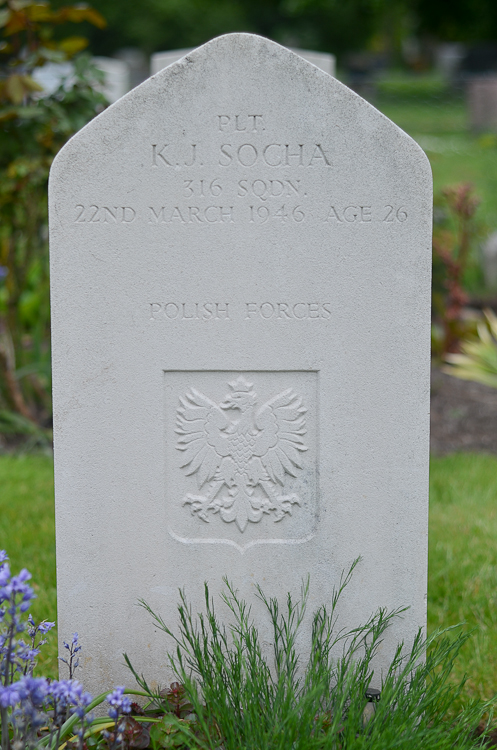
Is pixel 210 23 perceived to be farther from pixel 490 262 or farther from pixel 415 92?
pixel 490 262

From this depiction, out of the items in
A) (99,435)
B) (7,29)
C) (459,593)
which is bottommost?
(459,593)

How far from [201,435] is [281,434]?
0.76 ft

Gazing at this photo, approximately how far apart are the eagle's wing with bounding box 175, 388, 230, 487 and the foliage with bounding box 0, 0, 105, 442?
246 cm

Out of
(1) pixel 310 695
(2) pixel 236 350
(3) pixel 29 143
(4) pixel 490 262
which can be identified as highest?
(3) pixel 29 143

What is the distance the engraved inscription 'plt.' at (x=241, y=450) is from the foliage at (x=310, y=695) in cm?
25

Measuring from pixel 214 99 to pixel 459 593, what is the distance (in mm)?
2132

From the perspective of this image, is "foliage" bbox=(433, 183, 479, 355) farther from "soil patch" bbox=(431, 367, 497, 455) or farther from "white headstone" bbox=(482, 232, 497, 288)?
"white headstone" bbox=(482, 232, 497, 288)

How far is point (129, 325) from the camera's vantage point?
2084 mm

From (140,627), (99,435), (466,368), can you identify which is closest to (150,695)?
(140,627)

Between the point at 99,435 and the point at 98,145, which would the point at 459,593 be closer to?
the point at 99,435

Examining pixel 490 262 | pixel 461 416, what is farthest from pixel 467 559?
pixel 490 262

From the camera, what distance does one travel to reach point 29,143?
13.9 ft

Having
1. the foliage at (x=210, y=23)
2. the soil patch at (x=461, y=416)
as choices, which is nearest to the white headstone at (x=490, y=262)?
the soil patch at (x=461, y=416)

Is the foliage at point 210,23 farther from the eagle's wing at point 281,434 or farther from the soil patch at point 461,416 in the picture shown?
the eagle's wing at point 281,434
